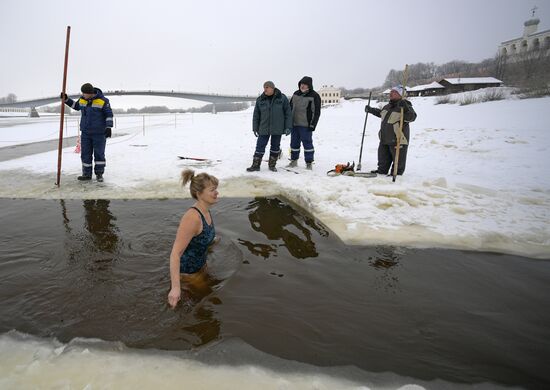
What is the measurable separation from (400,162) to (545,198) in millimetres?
2593

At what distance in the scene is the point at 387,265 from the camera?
11.5ft

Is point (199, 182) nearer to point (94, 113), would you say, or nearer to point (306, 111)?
point (94, 113)

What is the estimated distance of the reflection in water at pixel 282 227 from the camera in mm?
3889

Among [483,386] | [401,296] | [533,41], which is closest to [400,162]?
[401,296]

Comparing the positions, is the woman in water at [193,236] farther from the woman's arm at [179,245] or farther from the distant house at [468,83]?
the distant house at [468,83]

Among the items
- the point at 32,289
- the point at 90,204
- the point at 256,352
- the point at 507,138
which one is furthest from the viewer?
the point at 507,138

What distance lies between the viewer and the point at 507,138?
11.1 meters

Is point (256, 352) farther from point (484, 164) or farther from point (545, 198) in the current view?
point (484, 164)

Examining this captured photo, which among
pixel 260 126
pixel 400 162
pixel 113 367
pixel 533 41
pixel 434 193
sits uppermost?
pixel 533 41

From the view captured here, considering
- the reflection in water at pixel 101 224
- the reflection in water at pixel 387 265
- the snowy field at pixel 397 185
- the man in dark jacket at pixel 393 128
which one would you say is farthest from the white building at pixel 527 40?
the reflection in water at pixel 101 224

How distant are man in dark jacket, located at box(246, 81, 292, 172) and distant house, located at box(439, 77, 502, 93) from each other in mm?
50820

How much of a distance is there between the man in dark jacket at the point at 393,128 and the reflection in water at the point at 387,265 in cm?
365

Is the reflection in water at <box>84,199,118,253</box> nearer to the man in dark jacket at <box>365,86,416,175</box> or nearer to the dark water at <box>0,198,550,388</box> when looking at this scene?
the dark water at <box>0,198,550,388</box>

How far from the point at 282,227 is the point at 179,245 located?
2.10 metres
